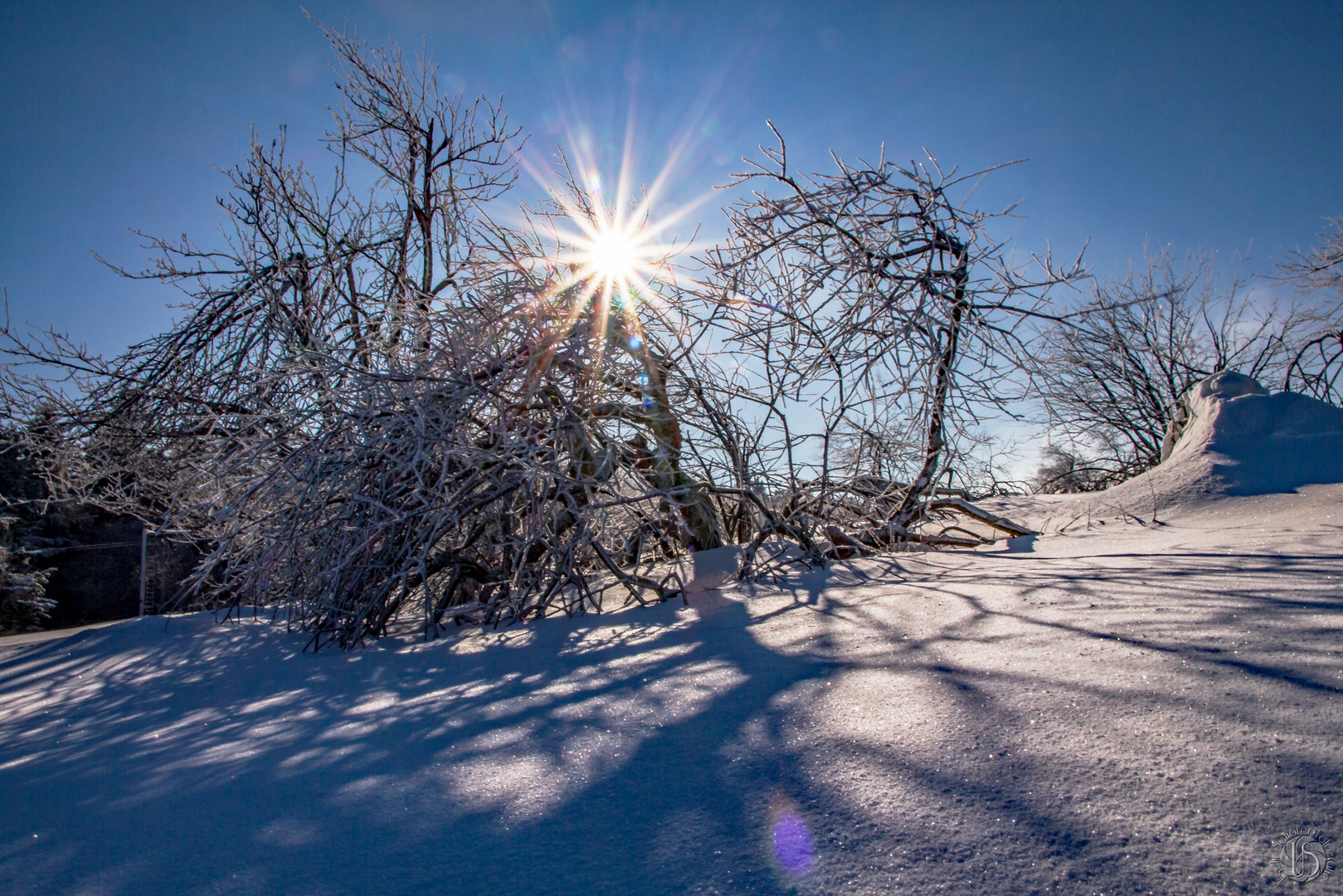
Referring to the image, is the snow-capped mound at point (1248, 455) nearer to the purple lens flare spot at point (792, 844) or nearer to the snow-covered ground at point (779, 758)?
the snow-covered ground at point (779, 758)

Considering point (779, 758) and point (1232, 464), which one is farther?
point (1232, 464)

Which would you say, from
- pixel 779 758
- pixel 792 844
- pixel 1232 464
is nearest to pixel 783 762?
pixel 779 758

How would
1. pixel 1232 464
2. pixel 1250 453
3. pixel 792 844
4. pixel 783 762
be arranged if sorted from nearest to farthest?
pixel 792 844 → pixel 783 762 → pixel 1232 464 → pixel 1250 453

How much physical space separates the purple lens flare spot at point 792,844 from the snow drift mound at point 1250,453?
380 cm

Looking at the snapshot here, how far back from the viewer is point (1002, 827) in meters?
0.69

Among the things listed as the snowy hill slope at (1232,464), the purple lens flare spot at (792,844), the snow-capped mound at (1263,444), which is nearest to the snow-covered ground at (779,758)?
the purple lens flare spot at (792,844)

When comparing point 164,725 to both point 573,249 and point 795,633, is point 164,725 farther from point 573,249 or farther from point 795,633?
point 573,249

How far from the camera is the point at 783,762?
0.91 m

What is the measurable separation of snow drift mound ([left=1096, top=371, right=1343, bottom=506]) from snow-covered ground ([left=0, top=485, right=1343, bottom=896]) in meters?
2.07

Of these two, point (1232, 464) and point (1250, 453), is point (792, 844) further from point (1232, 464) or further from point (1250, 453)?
point (1250, 453)

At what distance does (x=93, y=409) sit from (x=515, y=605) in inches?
206

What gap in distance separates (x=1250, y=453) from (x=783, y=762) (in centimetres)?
438

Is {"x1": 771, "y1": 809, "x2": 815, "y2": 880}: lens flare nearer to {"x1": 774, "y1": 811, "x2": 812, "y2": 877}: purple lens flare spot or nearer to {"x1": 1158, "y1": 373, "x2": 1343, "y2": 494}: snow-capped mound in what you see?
{"x1": 774, "y1": 811, "x2": 812, "y2": 877}: purple lens flare spot

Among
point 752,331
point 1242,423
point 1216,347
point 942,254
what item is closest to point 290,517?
point 752,331
